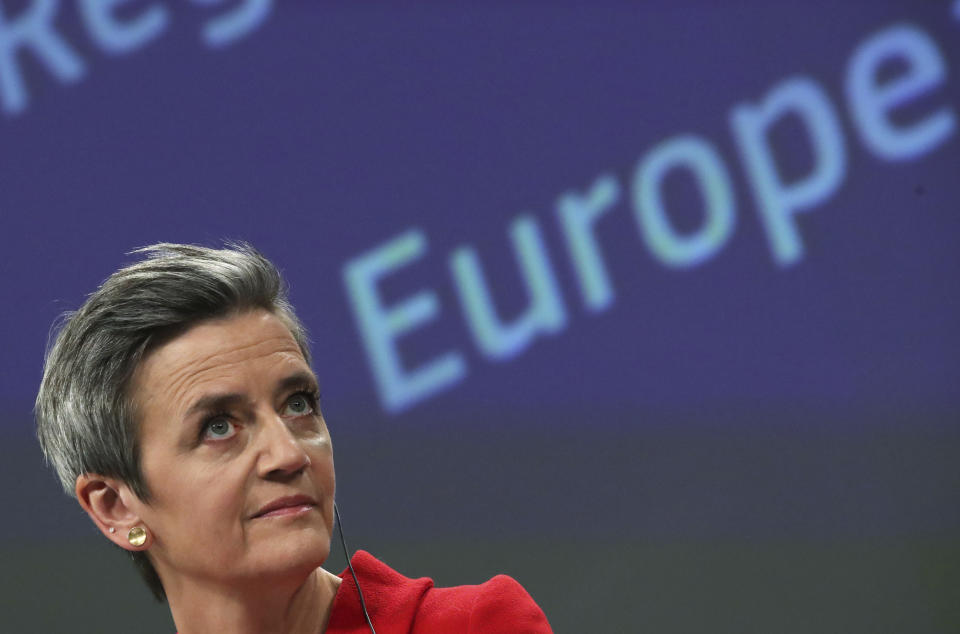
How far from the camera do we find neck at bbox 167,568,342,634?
1.47 metres

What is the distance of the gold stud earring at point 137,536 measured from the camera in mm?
1480

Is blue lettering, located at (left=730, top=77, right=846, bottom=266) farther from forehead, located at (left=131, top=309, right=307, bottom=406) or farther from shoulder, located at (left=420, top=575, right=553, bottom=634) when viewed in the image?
forehead, located at (left=131, top=309, right=307, bottom=406)

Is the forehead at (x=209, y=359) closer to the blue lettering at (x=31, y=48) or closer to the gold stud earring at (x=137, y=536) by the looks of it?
Answer: the gold stud earring at (x=137, y=536)

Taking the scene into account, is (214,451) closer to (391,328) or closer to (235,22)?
(391,328)

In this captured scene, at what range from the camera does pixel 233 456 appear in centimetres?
140

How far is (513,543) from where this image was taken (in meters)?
2.83

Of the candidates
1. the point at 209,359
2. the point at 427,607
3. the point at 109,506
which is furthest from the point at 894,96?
the point at 109,506

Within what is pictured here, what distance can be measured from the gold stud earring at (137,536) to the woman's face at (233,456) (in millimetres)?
13

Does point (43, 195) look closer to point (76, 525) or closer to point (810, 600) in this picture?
point (76, 525)

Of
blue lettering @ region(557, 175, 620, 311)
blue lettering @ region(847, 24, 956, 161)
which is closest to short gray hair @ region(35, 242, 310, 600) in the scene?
blue lettering @ region(557, 175, 620, 311)

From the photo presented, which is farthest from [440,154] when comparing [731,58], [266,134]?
[731,58]

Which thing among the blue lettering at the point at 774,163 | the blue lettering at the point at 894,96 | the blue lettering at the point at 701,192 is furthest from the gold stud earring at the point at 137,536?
the blue lettering at the point at 894,96

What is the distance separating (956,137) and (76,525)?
2.39m

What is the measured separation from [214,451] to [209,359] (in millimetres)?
115
